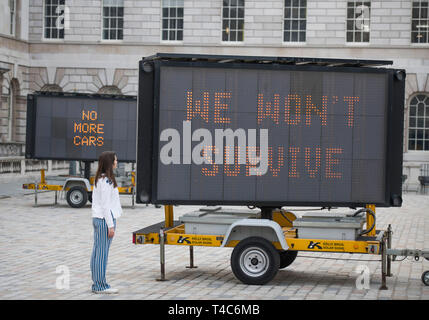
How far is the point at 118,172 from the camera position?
95.7 ft

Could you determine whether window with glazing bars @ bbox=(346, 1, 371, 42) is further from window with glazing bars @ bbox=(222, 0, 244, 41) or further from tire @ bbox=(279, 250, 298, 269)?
tire @ bbox=(279, 250, 298, 269)

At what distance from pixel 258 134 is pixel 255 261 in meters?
1.70

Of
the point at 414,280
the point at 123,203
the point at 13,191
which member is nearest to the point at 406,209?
the point at 123,203

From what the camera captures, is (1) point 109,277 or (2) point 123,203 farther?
(2) point 123,203

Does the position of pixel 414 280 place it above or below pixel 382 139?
below

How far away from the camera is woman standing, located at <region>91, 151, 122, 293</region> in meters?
10.2

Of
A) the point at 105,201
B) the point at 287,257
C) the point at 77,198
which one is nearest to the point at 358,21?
the point at 77,198

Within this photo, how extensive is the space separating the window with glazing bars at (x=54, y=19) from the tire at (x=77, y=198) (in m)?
20.5

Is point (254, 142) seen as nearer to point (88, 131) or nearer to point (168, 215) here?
point (168, 215)

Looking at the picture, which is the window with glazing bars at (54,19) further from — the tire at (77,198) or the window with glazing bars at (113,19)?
the tire at (77,198)

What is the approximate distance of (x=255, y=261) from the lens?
11.1 m

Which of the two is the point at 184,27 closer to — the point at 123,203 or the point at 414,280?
the point at 123,203

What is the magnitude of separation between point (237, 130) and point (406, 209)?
17.0 m
